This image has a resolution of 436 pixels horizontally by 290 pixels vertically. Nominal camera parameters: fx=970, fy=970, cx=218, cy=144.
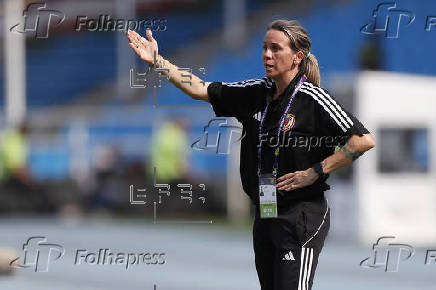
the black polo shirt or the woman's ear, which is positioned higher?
the woman's ear

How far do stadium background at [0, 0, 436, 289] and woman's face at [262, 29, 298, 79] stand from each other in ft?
4.11

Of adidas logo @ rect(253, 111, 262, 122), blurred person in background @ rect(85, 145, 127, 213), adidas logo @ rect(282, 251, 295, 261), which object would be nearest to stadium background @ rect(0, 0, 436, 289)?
blurred person in background @ rect(85, 145, 127, 213)

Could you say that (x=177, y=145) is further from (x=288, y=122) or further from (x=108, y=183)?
(x=288, y=122)

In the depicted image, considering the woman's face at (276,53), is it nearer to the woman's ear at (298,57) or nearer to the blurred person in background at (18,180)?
the woman's ear at (298,57)

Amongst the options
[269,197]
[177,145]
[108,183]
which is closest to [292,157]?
[269,197]

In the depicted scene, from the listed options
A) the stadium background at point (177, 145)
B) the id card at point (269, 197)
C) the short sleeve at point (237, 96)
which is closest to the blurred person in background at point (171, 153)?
the stadium background at point (177, 145)

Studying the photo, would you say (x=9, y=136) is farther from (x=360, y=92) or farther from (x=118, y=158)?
(x=360, y=92)

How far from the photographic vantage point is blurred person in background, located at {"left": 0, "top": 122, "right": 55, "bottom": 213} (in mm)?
22234

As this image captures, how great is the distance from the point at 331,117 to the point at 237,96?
645mm

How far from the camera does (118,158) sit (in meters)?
21.5

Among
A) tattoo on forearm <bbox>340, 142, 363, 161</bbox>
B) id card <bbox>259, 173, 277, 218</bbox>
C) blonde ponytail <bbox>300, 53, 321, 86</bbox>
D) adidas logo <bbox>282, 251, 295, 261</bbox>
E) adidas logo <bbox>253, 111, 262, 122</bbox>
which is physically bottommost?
adidas logo <bbox>282, 251, 295, 261</bbox>

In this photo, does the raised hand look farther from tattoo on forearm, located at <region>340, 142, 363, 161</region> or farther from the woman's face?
tattoo on forearm, located at <region>340, 142, 363, 161</region>

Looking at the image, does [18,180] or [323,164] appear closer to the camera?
[323,164]

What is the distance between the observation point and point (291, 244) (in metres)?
5.54
